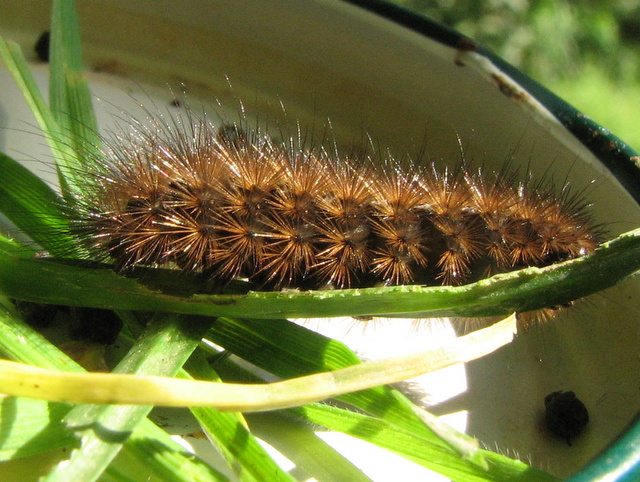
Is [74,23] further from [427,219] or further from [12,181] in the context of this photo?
[427,219]

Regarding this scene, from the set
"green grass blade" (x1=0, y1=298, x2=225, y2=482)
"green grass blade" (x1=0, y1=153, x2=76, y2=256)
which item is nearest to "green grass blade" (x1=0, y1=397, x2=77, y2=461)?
"green grass blade" (x1=0, y1=298, x2=225, y2=482)

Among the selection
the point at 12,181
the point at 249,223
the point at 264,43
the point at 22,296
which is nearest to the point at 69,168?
the point at 12,181

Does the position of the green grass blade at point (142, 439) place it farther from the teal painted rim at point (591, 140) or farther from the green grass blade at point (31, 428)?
the teal painted rim at point (591, 140)

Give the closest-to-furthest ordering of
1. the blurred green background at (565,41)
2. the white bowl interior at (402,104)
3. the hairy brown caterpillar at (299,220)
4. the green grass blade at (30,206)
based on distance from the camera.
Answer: the hairy brown caterpillar at (299,220), the green grass blade at (30,206), the white bowl interior at (402,104), the blurred green background at (565,41)

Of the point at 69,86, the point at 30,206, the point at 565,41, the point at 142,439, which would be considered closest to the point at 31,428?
the point at 142,439

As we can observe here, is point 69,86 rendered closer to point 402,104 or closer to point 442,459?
point 402,104

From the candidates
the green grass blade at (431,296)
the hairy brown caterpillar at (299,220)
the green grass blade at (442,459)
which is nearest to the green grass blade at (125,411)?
the green grass blade at (431,296)
